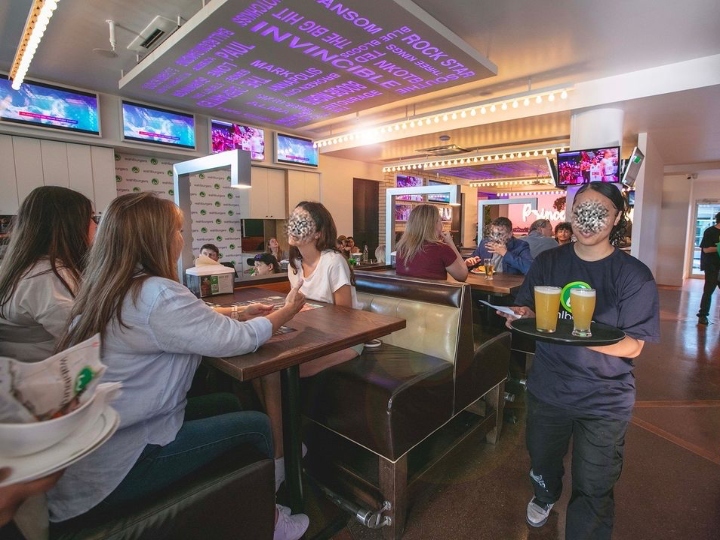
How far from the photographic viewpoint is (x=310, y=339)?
1443 millimetres

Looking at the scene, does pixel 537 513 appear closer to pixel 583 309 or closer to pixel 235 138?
pixel 583 309

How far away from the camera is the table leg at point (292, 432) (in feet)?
5.29

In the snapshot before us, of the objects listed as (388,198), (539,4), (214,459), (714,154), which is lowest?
(214,459)

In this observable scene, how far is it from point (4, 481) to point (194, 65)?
406 cm

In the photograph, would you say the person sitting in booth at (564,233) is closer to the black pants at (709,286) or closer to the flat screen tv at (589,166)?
the flat screen tv at (589,166)

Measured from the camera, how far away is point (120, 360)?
114 cm

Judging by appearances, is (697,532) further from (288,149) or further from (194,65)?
(288,149)

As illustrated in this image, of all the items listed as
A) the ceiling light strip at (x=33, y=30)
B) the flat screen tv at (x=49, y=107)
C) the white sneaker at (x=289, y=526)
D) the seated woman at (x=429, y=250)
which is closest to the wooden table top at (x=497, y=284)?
the seated woman at (x=429, y=250)

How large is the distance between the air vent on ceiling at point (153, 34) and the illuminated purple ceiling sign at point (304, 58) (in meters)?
0.23

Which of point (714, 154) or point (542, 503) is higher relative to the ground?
point (714, 154)

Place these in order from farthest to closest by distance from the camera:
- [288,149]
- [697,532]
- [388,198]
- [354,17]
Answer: [288,149]
[388,198]
[354,17]
[697,532]

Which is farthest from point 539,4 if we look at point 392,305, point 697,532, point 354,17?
point 697,532

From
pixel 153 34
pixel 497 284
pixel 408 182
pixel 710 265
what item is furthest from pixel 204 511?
pixel 408 182

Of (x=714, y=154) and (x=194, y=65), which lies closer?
(x=194, y=65)
